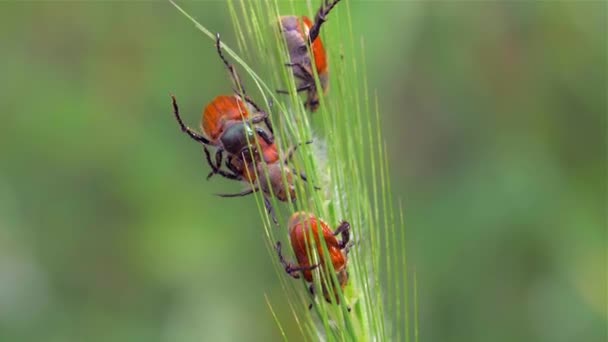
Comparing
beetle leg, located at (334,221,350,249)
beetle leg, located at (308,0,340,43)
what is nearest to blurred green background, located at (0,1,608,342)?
beetle leg, located at (308,0,340,43)

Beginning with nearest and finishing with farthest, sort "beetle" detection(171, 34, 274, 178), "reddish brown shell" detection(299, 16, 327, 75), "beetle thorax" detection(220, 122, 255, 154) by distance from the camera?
"beetle" detection(171, 34, 274, 178), "beetle thorax" detection(220, 122, 255, 154), "reddish brown shell" detection(299, 16, 327, 75)

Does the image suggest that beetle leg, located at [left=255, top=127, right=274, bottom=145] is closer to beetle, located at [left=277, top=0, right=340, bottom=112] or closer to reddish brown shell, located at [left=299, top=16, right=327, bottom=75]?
beetle, located at [left=277, top=0, right=340, bottom=112]

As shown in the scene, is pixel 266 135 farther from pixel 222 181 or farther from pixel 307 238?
pixel 222 181

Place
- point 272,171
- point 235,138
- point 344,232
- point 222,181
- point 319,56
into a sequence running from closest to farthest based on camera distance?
point 344,232 → point 272,171 → point 235,138 → point 319,56 → point 222,181

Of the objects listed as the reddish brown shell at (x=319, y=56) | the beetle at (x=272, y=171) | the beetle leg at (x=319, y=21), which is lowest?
the beetle at (x=272, y=171)

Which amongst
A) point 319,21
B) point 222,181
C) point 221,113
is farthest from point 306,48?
point 222,181

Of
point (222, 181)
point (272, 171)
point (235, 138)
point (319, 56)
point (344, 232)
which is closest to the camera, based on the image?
point (344, 232)

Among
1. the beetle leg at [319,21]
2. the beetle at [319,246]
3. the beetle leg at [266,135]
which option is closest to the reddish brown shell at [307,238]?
the beetle at [319,246]

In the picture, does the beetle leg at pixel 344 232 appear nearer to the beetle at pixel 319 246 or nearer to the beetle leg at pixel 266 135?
the beetle at pixel 319 246
